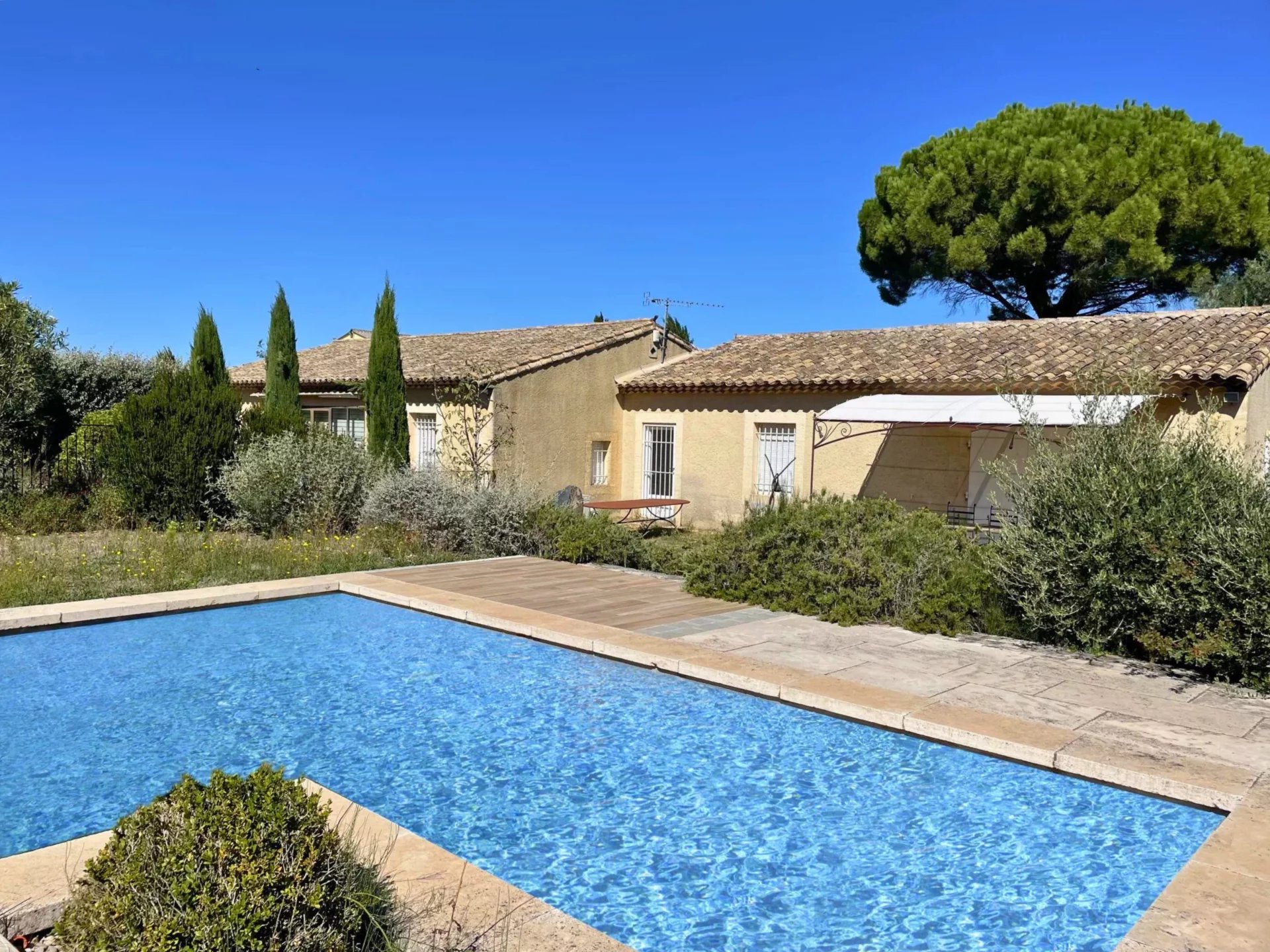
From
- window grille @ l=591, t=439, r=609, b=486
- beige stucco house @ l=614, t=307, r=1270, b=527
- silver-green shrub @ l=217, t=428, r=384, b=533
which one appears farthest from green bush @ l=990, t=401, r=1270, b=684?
window grille @ l=591, t=439, r=609, b=486

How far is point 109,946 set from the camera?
11.1 feet

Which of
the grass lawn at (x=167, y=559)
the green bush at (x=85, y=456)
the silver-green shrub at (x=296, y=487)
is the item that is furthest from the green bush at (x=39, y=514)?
the silver-green shrub at (x=296, y=487)

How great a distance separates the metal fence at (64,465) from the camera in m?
20.8

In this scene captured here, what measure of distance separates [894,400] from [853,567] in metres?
8.41

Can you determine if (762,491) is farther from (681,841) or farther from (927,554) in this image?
(681,841)

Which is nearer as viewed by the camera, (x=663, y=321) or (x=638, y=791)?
(x=638, y=791)

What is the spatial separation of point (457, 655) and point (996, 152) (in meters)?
27.0

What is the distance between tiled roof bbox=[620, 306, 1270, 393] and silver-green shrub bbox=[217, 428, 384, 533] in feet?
29.1

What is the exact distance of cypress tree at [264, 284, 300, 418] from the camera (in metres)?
28.2

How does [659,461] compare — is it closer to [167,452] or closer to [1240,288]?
[167,452]

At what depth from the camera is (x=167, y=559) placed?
15242 millimetres

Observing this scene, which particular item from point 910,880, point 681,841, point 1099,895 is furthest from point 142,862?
point 1099,895

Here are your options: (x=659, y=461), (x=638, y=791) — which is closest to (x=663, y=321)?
(x=659, y=461)

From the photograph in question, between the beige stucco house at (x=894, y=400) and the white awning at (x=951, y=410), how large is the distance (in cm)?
6
